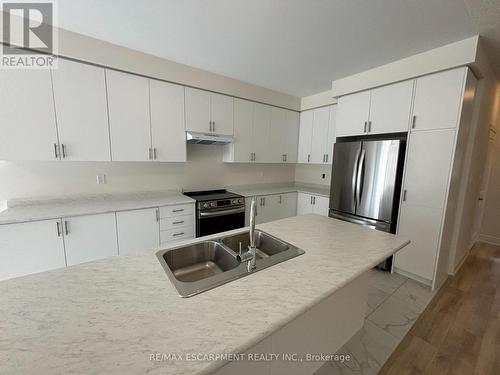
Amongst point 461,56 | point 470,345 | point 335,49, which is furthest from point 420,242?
point 335,49

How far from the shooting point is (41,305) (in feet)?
2.55

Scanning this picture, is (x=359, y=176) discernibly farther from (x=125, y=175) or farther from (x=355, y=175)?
(x=125, y=175)

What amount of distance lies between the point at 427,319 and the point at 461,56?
2.51 metres

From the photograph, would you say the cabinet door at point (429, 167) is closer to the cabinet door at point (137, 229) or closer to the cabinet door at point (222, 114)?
the cabinet door at point (222, 114)

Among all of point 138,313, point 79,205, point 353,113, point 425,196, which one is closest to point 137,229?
point 79,205

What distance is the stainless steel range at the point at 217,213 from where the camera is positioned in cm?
277

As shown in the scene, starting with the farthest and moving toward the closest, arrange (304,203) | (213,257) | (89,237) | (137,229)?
(304,203) → (137,229) → (89,237) → (213,257)

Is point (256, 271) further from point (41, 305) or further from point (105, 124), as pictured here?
point (105, 124)

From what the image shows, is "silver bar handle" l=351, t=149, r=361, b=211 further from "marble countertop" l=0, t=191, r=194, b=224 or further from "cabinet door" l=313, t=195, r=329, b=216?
"marble countertop" l=0, t=191, r=194, b=224

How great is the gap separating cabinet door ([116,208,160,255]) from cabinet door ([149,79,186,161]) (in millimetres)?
734

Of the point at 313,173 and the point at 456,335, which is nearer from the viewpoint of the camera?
the point at 456,335

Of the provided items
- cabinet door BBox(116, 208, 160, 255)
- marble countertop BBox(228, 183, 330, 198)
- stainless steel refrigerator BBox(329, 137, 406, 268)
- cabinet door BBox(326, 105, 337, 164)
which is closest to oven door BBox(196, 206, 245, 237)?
marble countertop BBox(228, 183, 330, 198)

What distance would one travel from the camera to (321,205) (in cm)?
354

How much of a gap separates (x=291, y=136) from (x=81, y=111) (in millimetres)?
3141
